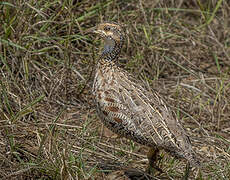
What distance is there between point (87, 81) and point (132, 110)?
55.8 inches

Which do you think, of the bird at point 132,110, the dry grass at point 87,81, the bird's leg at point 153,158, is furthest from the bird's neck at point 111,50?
the bird's leg at point 153,158

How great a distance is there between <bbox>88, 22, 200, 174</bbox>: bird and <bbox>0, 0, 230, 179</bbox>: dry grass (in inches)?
13.6

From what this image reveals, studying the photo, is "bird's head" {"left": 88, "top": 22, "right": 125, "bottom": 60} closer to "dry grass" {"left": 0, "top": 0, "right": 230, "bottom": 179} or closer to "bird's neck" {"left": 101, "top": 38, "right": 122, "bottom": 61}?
"bird's neck" {"left": 101, "top": 38, "right": 122, "bottom": 61}

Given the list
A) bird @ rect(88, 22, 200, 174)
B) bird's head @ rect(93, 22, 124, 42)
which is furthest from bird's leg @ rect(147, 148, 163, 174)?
bird's head @ rect(93, 22, 124, 42)

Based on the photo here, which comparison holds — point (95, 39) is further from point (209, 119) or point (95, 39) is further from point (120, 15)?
point (209, 119)

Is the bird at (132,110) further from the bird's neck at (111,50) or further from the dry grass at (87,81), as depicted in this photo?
the dry grass at (87,81)

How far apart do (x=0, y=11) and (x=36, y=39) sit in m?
0.48

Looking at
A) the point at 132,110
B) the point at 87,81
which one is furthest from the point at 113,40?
the point at 87,81

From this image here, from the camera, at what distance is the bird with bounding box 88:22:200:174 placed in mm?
4484

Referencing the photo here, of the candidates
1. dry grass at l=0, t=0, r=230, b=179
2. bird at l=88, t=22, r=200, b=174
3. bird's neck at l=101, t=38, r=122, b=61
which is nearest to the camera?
bird at l=88, t=22, r=200, b=174

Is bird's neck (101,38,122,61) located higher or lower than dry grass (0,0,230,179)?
higher

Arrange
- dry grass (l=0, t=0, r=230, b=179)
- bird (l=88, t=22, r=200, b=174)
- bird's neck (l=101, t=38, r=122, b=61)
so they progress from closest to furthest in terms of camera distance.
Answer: bird (l=88, t=22, r=200, b=174) → dry grass (l=0, t=0, r=230, b=179) → bird's neck (l=101, t=38, r=122, b=61)

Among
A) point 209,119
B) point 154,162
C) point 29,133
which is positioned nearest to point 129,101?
point 154,162

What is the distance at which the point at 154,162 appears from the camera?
481cm
